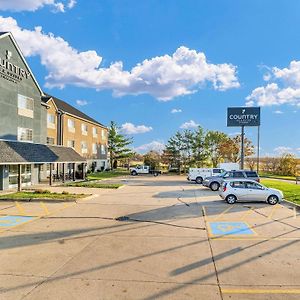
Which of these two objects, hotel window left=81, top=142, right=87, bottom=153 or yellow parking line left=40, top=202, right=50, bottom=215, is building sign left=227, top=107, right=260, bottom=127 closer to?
hotel window left=81, top=142, right=87, bottom=153

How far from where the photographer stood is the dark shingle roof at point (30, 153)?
24.4 meters

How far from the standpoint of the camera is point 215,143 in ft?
214

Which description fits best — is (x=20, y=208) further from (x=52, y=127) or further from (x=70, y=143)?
(x=70, y=143)

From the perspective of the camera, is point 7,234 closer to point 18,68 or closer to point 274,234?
point 274,234

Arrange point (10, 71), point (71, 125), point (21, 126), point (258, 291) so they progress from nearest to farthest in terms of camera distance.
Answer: point (258, 291)
point (10, 71)
point (21, 126)
point (71, 125)

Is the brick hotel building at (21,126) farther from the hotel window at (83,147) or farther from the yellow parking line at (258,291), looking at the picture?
the yellow parking line at (258,291)

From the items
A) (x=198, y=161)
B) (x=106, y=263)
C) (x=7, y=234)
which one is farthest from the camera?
(x=198, y=161)

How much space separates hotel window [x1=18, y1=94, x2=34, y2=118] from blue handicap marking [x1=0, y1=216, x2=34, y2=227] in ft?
55.7

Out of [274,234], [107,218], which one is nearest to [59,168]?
[107,218]

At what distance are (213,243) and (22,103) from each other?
2488 centimetres

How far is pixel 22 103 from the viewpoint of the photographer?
3009 centimetres

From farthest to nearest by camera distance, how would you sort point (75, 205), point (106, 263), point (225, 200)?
point (225, 200), point (75, 205), point (106, 263)

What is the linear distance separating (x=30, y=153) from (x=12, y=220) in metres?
14.8

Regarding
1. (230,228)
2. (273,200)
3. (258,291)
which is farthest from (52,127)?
(258,291)
